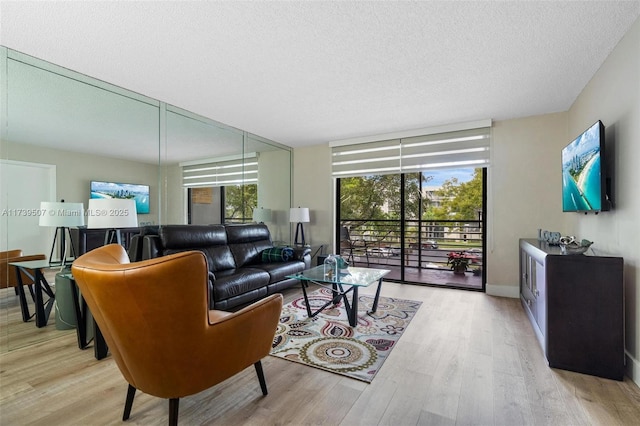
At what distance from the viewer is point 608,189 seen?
2336mm

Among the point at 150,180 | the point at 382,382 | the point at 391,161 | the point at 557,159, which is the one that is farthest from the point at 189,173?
the point at 557,159

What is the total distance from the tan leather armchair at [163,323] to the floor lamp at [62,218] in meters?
1.75

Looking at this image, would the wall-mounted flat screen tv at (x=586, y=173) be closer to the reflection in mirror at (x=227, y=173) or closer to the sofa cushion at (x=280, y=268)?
the sofa cushion at (x=280, y=268)

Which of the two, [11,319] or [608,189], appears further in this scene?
[11,319]

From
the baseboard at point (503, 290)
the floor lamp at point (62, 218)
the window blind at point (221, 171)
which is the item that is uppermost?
the window blind at point (221, 171)

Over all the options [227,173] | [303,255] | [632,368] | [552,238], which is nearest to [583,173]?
[552,238]

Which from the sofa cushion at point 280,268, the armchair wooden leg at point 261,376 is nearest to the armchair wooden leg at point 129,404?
the armchair wooden leg at point 261,376

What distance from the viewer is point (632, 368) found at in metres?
1.96

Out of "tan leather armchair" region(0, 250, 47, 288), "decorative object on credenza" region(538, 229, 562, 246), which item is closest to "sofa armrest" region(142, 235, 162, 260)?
"tan leather armchair" region(0, 250, 47, 288)

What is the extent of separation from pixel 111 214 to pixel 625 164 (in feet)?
13.4

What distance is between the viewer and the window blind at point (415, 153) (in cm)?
409

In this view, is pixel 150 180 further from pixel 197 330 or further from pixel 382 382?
pixel 382 382

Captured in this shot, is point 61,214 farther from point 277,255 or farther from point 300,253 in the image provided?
point 300,253

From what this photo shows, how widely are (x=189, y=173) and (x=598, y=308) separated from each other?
14.2 feet
